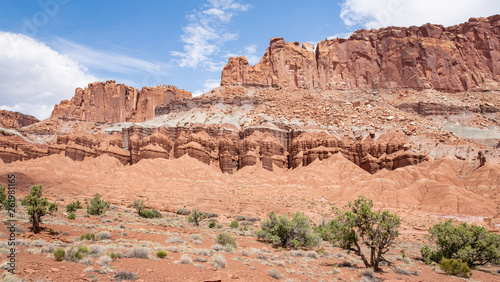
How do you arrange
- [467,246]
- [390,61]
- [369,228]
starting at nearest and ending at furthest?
1. [369,228]
2. [467,246]
3. [390,61]

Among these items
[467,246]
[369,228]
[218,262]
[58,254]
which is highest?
[369,228]

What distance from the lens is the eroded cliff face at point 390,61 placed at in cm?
11788

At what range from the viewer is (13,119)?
6752 inches

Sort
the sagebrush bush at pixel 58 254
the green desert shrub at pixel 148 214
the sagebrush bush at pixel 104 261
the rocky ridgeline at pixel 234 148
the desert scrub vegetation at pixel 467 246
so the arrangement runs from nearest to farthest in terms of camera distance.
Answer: the sagebrush bush at pixel 58 254 → the sagebrush bush at pixel 104 261 → the desert scrub vegetation at pixel 467 246 → the green desert shrub at pixel 148 214 → the rocky ridgeline at pixel 234 148

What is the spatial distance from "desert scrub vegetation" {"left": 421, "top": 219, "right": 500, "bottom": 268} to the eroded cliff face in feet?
315

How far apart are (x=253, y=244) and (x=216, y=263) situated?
1085cm

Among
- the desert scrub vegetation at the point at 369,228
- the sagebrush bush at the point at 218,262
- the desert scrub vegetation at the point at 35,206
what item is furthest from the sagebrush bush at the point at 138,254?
the desert scrub vegetation at the point at 369,228

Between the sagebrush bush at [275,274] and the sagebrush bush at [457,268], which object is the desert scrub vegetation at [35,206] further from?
the sagebrush bush at [457,268]

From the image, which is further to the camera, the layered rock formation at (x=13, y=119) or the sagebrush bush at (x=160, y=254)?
the layered rock formation at (x=13, y=119)

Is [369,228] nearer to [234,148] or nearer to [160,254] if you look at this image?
[160,254]

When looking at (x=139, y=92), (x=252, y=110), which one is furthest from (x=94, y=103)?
(x=252, y=110)

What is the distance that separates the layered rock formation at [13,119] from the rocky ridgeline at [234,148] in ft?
316

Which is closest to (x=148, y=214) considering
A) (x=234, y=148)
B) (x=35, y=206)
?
(x=35, y=206)

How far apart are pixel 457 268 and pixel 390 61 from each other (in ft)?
368
